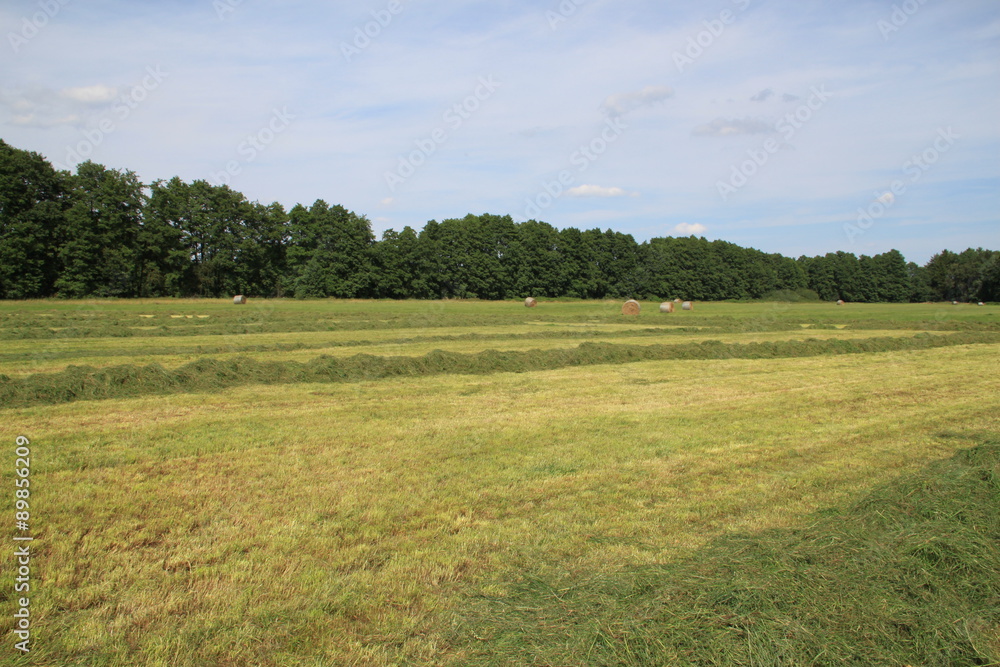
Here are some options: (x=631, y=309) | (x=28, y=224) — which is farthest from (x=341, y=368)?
(x=28, y=224)

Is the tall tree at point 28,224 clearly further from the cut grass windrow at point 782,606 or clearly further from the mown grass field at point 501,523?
the cut grass windrow at point 782,606

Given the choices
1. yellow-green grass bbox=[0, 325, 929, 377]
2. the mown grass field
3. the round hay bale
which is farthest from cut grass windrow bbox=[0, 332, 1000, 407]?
the round hay bale

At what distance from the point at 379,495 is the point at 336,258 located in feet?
267

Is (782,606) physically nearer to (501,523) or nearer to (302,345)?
(501,523)

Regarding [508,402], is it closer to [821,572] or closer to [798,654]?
[821,572]

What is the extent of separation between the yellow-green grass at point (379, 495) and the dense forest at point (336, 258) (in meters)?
64.4

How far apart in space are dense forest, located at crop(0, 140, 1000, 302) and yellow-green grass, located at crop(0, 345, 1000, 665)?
2535 inches

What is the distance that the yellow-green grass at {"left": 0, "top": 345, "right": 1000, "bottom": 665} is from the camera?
14.7ft

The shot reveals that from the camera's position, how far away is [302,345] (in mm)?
23953

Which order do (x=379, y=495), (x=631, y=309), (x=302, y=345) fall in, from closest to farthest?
(x=379, y=495)
(x=302, y=345)
(x=631, y=309)

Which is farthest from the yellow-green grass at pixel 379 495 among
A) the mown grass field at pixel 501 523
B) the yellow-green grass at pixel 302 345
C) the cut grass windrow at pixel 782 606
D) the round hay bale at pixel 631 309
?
the round hay bale at pixel 631 309

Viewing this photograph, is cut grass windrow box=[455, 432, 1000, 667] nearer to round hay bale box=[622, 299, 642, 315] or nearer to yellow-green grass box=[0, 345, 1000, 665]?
yellow-green grass box=[0, 345, 1000, 665]

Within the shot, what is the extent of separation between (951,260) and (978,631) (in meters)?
159

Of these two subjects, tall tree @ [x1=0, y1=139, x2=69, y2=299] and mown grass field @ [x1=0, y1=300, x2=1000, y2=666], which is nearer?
mown grass field @ [x1=0, y1=300, x2=1000, y2=666]
